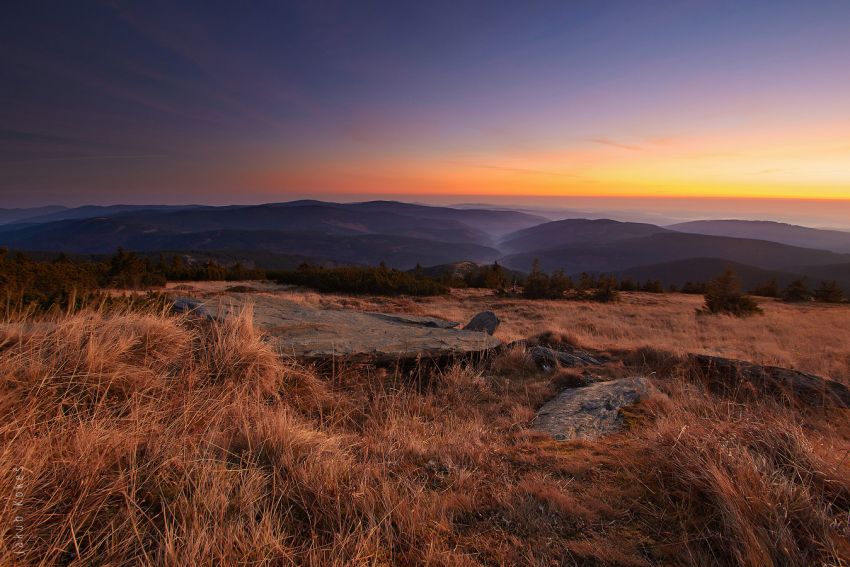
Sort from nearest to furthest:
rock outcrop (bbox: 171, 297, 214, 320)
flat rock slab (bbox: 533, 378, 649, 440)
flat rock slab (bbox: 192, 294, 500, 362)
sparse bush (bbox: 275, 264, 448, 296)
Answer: flat rock slab (bbox: 533, 378, 649, 440), flat rock slab (bbox: 192, 294, 500, 362), rock outcrop (bbox: 171, 297, 214, 320), sparse bush (bbox: 275, 264, 448, 296)

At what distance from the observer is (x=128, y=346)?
12.0 ft

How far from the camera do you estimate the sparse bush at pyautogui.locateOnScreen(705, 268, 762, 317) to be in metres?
21.0

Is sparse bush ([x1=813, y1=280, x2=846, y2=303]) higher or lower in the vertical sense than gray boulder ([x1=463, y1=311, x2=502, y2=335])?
lower

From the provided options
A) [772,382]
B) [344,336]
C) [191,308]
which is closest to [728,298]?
[772,382]

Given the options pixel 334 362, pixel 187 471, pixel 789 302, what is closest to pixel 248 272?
pixel 334 362

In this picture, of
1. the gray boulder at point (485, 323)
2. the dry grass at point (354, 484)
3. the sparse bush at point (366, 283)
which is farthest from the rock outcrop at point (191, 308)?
the sparse bush at point (366, 283)

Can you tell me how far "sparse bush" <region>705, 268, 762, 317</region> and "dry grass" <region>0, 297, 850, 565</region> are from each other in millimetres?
22707

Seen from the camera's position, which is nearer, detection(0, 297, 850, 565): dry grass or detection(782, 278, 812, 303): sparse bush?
detection(0, 297, 850, 565): dry grass

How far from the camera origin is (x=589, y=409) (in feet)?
14.3

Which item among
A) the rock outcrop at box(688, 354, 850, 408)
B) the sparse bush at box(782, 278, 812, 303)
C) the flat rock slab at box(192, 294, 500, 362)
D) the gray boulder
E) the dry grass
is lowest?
the sparse bush at box(782, 278, 812, 303)

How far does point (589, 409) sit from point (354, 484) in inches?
127

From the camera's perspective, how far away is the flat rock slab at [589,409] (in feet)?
12.4

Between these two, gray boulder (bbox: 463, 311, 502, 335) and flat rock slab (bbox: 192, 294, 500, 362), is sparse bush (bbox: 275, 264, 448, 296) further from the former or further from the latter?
flat rock slab (bbox: 192, 294, 500, 362)

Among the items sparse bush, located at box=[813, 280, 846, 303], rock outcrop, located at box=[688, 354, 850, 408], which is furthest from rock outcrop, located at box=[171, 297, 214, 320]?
sparse bush, located at box=[813, 280, 846, 303]
